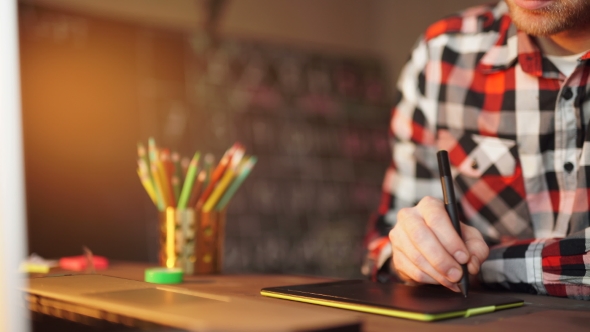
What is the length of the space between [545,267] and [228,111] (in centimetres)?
219

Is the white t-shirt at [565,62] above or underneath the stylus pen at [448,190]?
above

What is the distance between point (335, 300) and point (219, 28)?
248 centimetres

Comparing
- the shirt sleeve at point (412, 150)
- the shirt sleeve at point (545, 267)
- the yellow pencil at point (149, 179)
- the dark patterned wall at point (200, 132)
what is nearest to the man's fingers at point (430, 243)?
the shirt sleeve at point (545, 267)

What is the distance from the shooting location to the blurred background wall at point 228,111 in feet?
7.74

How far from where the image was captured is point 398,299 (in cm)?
65

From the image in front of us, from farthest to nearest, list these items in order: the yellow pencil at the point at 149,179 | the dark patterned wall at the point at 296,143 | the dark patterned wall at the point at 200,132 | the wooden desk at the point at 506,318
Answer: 1. the dark patterned wall at the point at 296,143
2. the dark patterned wall at the point at 200,132
3. the yellow pencil at the point at 149,179
4. the wooden desk at the point at 506,318

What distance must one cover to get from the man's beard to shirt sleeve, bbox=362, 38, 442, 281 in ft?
0.91

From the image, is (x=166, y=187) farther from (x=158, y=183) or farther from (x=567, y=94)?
(x=567, y=94)

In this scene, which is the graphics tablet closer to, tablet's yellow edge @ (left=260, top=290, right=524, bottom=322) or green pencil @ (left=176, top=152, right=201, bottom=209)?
tablet's yellow edge @ (left=260, top=290, right=524, bottom=322)

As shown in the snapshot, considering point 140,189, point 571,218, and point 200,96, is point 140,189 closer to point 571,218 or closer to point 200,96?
point 200,96

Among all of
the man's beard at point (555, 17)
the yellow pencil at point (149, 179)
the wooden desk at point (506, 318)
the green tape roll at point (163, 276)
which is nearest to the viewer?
the wooden desk at point (506, 318)

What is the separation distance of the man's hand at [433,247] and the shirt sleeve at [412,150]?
1.11ft

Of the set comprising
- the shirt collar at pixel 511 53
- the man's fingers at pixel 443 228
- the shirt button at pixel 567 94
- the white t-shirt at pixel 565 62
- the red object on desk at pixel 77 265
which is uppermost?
the shirt collar at pixel 511 53

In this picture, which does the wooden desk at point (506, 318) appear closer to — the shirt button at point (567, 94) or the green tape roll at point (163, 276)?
the green tape roll at point (163, 276)
